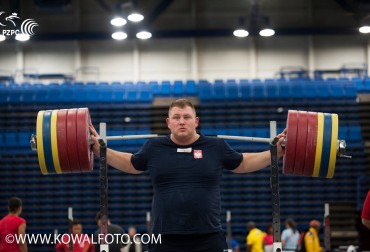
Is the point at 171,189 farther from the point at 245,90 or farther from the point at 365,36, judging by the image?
the point at 365,36

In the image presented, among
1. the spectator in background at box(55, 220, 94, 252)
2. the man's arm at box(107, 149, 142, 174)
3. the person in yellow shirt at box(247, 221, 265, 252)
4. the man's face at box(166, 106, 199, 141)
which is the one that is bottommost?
A: the person in yellow shirt at box(247, 221, 265, 252)

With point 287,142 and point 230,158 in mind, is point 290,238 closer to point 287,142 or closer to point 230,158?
point 287,142

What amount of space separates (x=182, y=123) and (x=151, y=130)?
1105 centimetres

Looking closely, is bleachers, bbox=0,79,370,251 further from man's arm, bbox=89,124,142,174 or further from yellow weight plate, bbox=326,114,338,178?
man's arm, bbox=89,124,142,174

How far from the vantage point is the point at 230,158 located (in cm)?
394

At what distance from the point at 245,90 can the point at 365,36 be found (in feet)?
11.2

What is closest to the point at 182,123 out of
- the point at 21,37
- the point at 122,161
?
the point at 122,161

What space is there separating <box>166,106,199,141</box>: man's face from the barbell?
66 centimetres

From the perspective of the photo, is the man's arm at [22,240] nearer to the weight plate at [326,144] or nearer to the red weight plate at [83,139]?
the red weight plate at [83,139]

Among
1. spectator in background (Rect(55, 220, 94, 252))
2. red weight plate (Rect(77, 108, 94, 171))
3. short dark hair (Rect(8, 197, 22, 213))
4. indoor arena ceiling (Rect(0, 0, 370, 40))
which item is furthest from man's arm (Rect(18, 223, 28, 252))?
indoor arena ceiling (Rect(0, 0, 370, 40))

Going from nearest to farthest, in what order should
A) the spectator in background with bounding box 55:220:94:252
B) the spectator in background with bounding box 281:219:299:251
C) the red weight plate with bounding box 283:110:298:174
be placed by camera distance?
the red weight plate with bounding box 283:110:298:174
the spectator in background with bounding box 55:220:94:252
the spectator in background with bounding box 281:219:299:251

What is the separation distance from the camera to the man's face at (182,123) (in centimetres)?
382

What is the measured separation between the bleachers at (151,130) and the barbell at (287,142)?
9943mm

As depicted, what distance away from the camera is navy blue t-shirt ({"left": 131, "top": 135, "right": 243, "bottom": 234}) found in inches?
146
